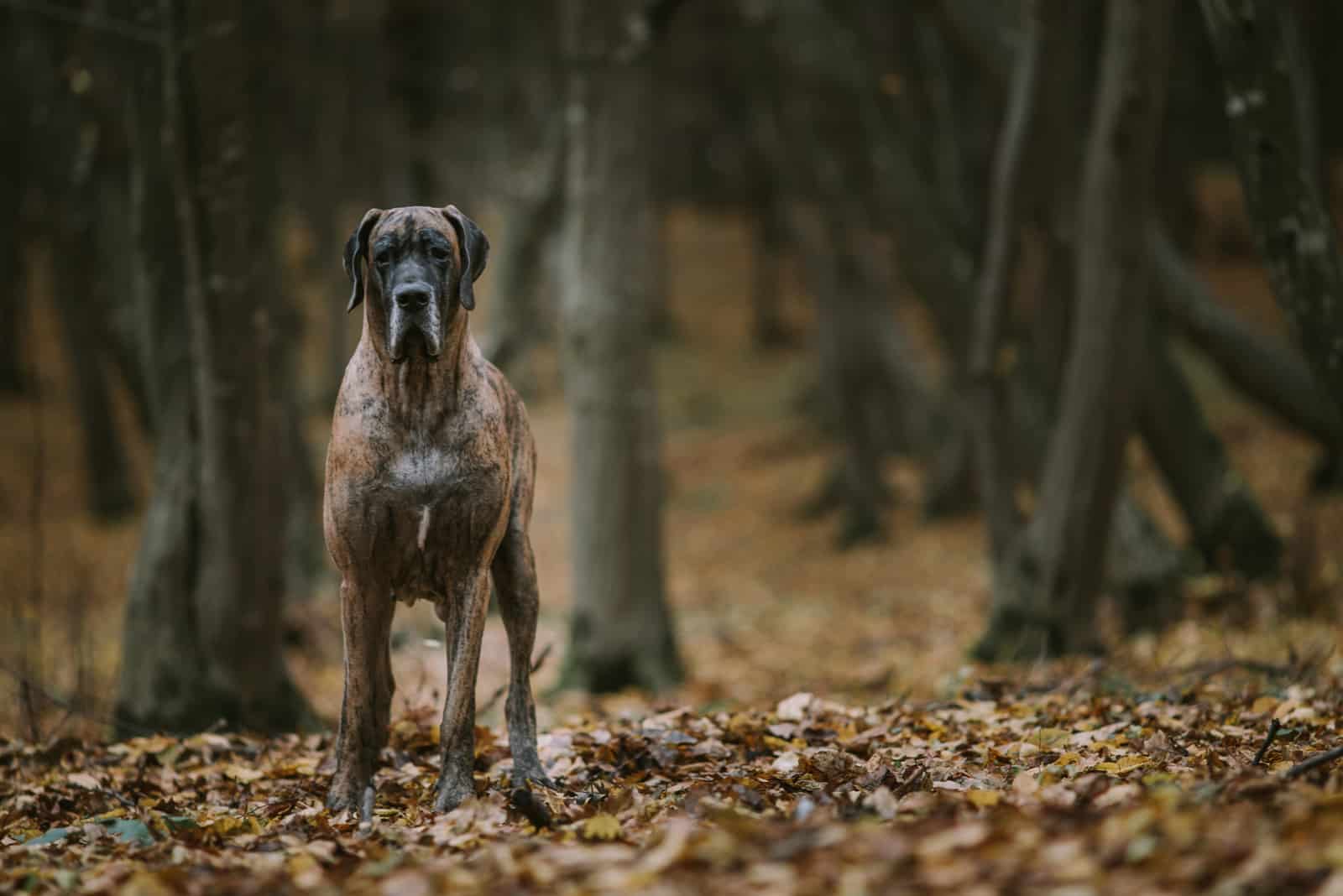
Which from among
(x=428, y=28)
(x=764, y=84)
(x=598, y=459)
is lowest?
(x=598, y=459)

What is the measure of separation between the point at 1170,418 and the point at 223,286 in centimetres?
878

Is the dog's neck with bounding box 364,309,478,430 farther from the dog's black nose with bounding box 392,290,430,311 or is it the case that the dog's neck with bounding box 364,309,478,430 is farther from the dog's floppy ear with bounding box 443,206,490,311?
the dog's black nose with bounding box 392,290,430,311

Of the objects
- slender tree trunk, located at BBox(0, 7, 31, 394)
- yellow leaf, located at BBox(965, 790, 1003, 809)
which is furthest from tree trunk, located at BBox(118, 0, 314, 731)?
slender tree trunk, located at BBox(0, 7, 31, 394)

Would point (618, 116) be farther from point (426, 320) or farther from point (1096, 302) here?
point (426, 320)

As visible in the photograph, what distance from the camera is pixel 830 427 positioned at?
969 inches

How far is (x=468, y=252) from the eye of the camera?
481 cm

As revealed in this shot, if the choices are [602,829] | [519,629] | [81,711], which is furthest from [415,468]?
[81,711]

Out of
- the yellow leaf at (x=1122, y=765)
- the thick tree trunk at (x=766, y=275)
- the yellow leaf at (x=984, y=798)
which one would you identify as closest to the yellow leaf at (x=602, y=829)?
the yellow leaf at (x=984, y=798)

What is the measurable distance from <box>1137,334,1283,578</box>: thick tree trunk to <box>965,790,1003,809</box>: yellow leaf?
8735mm

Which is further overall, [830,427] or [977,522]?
[830,427]

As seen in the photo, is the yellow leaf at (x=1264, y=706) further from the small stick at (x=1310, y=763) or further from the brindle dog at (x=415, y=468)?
the brindle dog at (x=415, y=468)

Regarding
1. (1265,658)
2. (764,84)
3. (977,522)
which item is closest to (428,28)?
(764,84)

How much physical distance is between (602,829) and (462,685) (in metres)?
1.00

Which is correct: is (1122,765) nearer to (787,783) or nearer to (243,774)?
(787,783)
